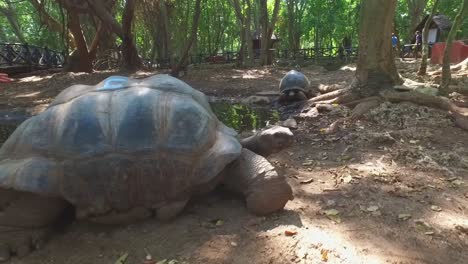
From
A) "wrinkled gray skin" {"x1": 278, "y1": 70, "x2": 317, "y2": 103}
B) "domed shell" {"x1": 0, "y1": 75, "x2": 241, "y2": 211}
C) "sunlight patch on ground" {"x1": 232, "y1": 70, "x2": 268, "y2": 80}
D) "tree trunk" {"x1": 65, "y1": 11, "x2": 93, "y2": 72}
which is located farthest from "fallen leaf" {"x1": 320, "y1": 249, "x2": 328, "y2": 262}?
"tree trunk" {"x1": 65, "y1": 11, "x2": 93, "y2": 72}

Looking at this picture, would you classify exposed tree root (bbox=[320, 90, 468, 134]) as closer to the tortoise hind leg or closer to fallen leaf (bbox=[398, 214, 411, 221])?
fallen leaf (bbox=[398, 214, 411, 221])

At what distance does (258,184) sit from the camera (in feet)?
9.35

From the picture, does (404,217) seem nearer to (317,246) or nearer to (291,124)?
(317,246)

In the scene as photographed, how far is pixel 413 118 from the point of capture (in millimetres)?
5516

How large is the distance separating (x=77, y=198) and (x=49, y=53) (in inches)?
742

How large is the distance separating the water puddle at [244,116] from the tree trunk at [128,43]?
245 inches

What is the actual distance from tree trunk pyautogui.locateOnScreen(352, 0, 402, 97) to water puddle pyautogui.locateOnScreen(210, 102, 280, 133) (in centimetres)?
165

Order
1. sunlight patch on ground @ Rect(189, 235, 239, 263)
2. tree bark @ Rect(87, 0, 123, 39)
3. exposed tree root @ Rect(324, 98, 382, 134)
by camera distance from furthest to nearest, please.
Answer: tree bark @ Rect(87, 0, 123, 39) < exposed tree root @ Rect(324, 98, 382, 134) < sunlight patch on ground @ Rect(189, 235, 239, 263)

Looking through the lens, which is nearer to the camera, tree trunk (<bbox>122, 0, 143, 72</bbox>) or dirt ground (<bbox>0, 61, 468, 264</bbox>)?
dirt ground (<bbox>0, 61, 468, 264</bbox>)

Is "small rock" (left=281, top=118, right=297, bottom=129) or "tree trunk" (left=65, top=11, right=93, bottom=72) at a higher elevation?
"tree trunk" (left=65, top=11, right=93, bottom=72)

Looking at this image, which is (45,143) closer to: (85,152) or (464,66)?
(85,152)

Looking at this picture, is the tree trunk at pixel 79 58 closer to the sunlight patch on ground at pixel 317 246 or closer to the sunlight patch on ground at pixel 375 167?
the sunlight patch on ground at pixel 375 167

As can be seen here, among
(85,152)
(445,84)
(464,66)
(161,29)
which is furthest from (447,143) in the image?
(161,29)

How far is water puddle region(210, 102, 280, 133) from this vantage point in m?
6.34
